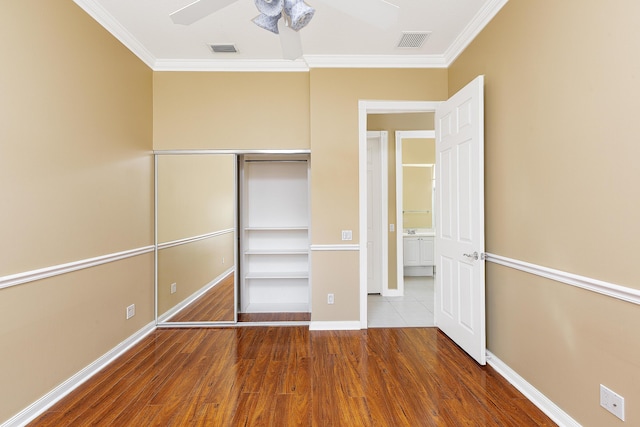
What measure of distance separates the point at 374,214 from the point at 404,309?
144 cm

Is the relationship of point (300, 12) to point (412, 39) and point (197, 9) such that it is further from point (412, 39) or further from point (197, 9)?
point (412, 39)

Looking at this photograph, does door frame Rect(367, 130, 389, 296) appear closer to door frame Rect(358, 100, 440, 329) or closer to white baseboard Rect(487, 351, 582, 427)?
door frame Rect(358, 100, 440, 329)

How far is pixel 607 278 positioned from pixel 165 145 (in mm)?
3891

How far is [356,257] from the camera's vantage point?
11.7 feet

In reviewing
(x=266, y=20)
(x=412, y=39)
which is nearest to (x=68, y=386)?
(x=266, y=20)

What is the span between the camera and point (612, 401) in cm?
165

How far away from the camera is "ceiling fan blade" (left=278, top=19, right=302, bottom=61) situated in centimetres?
176

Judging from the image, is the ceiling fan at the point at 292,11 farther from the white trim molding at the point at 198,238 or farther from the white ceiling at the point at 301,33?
the white trim molding at the point at 198,238

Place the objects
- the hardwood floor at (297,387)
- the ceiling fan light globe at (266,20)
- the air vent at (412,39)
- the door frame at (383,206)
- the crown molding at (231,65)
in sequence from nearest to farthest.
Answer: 1. the ceiling fan light globe at (266,20)
2. the hardwood floor at (297,387)
3. the air vent at (412,39)
4. the crown molding at (231,65)
5. the door frame at (383,206)

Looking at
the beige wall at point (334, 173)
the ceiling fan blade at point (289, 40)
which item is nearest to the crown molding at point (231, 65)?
the beige wall at point (334, 173)

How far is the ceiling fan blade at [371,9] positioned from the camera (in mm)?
1542

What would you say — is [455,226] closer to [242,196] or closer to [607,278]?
[607,278]

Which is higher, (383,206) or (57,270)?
(383,206)

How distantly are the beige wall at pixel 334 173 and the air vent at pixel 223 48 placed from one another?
0.84m
